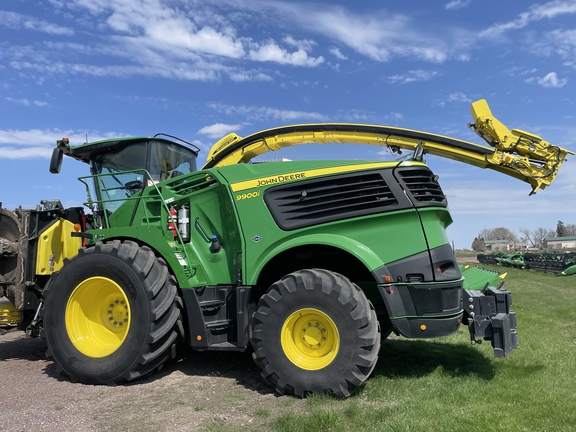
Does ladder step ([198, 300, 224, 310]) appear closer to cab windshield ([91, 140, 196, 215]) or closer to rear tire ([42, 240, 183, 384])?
rear tire ([42, 240, 183, 384])

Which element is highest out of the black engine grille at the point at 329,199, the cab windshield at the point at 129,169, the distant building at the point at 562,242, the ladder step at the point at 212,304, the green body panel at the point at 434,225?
the cab windshield at the point at 129,169

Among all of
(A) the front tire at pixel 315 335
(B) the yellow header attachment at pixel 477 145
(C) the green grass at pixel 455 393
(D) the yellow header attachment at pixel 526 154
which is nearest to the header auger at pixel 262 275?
Result: (A) the front tire at pixel 315 335

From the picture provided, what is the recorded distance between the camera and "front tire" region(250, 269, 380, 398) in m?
4.22

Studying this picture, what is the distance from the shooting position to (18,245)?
5.94 metres

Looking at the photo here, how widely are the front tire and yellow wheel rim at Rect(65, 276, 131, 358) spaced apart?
1777 millimetres

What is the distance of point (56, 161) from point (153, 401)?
364 centimetres

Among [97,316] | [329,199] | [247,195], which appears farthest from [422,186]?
[97,316]

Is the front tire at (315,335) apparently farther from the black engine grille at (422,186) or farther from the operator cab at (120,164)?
the operator cab at (120,164)

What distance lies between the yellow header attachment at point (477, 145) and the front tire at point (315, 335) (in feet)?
9.78

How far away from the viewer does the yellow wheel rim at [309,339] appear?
14.4 feet

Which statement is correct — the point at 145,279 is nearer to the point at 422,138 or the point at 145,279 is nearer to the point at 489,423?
the point at 489,423

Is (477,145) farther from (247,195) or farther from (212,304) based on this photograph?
(212,304)

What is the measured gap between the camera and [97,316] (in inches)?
211

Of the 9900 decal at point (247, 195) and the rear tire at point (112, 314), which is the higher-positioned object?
the 9900 decal at point (247, 195)
